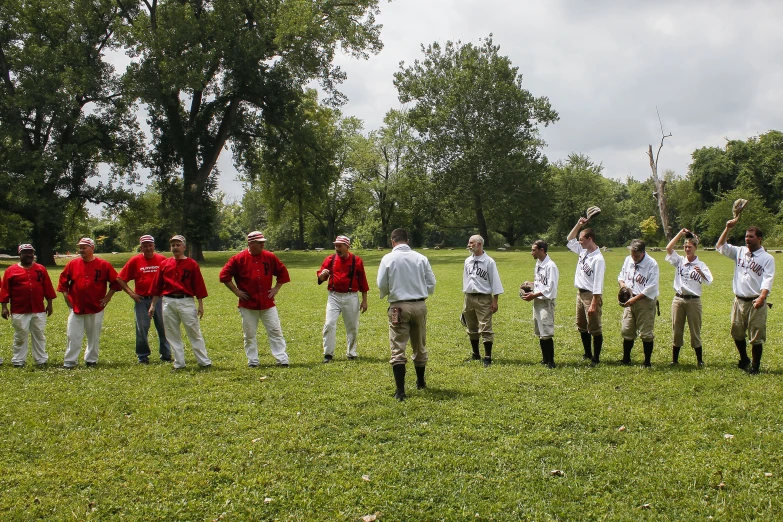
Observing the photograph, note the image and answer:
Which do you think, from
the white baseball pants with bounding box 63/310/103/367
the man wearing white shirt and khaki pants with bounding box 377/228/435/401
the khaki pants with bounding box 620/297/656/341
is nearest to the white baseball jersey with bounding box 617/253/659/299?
the khaki pants with bounding box 620/297/656/341

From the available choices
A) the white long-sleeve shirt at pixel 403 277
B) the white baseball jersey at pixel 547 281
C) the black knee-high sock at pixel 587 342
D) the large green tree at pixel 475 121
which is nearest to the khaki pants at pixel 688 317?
the black knee-high sock at pixel 587 342

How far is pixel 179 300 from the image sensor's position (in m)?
9.39

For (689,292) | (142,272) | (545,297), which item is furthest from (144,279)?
(689,292)

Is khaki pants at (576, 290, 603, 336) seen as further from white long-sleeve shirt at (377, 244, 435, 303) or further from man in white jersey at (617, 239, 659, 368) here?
white long-sleeve shirt at (377, 244, 435, 303)

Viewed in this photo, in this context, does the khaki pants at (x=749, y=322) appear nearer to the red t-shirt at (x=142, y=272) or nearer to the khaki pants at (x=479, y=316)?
the khaki pants at (x=479, y=316)

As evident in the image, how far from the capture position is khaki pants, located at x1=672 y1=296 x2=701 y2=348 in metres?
9.19

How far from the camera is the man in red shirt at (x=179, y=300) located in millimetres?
9320

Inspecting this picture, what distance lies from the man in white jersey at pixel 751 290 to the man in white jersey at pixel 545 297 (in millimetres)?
2369

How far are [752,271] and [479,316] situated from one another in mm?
4101

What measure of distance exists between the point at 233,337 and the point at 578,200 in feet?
220

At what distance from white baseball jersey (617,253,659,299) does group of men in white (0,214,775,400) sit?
2 cm

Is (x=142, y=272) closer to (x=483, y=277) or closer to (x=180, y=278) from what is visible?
(x=180, y=278)

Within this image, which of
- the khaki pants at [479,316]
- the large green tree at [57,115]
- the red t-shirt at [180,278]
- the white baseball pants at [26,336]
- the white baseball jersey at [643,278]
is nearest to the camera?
the white baseball jersey at [643,278]

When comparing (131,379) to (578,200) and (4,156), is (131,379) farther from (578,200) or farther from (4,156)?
(578,200)
